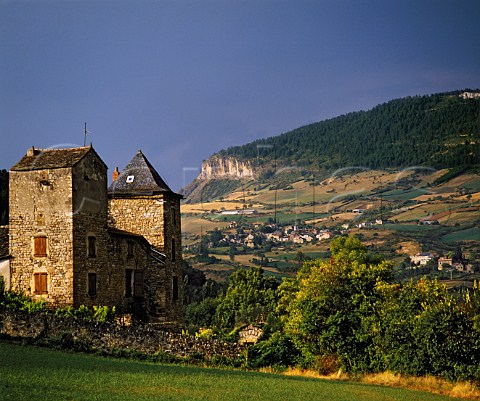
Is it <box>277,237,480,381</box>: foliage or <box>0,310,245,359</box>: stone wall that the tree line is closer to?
<box>277,237,480,381</box>: foliage

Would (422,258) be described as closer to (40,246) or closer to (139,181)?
(139,181)

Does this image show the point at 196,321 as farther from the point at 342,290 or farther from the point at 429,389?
the point at 429,389

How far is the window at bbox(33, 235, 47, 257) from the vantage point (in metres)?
38.6

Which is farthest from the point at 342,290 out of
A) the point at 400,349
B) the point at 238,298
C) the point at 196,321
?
the point at 196,321

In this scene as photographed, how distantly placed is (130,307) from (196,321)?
1869 inches

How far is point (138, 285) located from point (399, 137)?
121 metres

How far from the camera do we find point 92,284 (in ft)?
130

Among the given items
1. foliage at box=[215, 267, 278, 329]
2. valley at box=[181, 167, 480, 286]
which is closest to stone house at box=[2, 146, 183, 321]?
foliage at box=[215, 267, 278, 329]

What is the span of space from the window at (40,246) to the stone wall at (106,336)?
17.5 feet

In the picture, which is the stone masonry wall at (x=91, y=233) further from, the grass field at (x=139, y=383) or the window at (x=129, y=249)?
the grass field at (x=139, y=383)

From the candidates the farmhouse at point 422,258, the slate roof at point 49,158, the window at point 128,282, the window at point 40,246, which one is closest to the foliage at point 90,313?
the window at point 128,282

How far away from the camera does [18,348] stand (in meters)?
30.8

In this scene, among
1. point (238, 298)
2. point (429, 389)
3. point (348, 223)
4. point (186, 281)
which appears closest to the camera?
point (429, 389)

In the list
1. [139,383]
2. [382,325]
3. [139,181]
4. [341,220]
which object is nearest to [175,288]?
[139,181]
